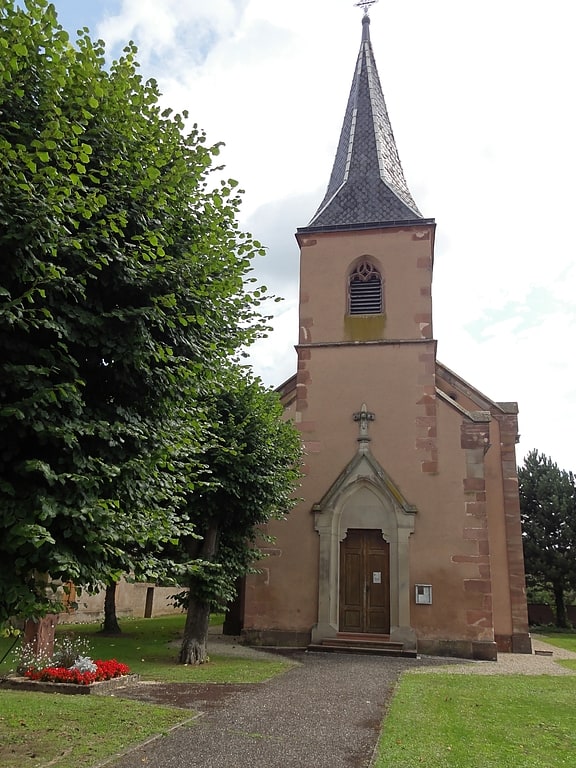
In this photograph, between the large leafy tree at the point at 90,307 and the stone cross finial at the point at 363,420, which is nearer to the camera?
the large leafy tree at the point at 90,307

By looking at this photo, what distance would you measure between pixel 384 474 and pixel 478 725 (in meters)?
9.83

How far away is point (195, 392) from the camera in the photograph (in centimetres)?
741

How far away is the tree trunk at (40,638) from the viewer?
10946 millimetres

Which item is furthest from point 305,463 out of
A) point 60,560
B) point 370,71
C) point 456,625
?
point 370,71

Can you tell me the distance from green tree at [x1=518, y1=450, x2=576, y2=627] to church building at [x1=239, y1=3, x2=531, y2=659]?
45.1 ft

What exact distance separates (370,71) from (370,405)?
1469 cm

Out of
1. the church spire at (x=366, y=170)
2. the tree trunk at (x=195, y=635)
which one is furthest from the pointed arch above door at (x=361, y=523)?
the church spire at (x=366, y=170)

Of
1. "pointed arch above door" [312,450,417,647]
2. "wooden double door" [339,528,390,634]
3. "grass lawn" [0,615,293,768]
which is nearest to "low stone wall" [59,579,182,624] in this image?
"pointed arch above door" [312,450,417,647]

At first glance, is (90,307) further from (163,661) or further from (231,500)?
(163,661)

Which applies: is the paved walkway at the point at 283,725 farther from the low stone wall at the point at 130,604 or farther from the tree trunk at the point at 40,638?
the low stone wall at the point at 130,604

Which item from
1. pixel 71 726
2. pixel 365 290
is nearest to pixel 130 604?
pixel 365 290

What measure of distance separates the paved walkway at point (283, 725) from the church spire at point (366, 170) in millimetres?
13624

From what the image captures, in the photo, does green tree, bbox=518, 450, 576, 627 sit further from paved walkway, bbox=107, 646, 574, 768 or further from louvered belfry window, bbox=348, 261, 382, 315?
paved walkway, bbox=107, 646, 574, 768

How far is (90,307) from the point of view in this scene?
6500mm
